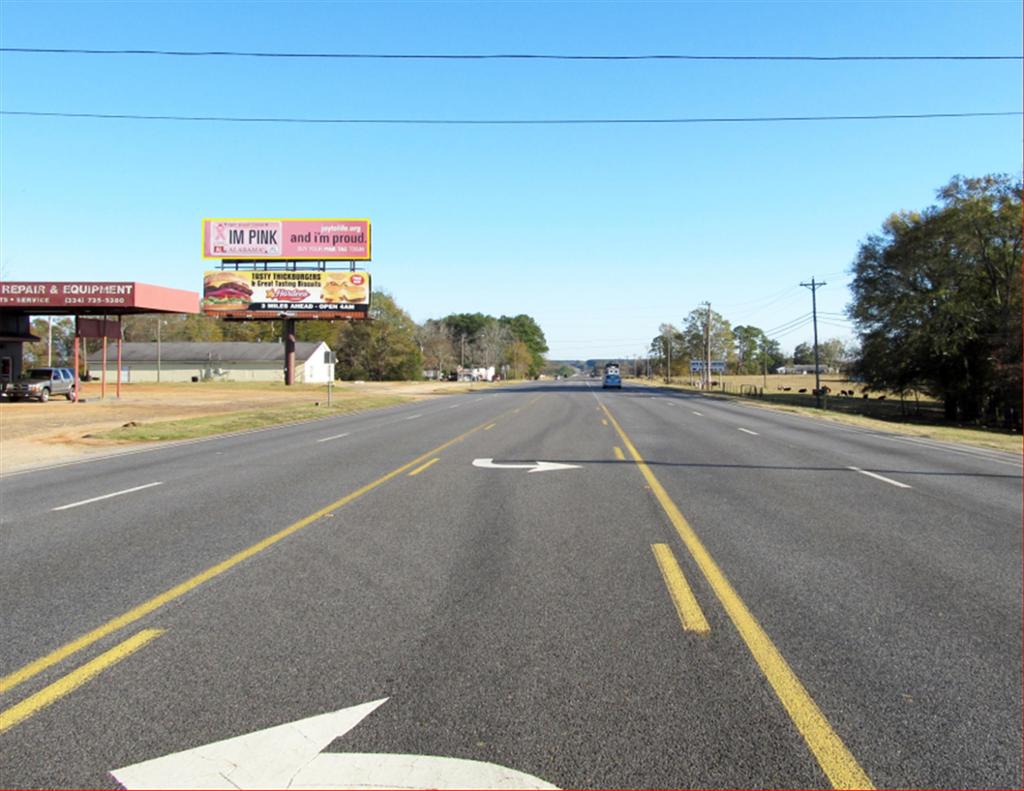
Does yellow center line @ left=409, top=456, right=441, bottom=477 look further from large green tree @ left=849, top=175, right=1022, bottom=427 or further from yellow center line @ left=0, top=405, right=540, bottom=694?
large green tree @ left=849, top=175, right=1022, bottom=427

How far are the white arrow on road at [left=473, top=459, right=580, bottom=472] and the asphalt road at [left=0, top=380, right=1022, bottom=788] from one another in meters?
2.73

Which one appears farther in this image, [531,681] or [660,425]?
[660,425]

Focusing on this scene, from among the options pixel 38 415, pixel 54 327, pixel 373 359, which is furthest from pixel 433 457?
pixel 54 327

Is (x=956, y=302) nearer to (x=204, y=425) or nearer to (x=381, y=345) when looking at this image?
(x=204, y=425)

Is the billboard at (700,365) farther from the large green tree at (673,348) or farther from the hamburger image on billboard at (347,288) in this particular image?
the hamburger image on billboard at (347,288)

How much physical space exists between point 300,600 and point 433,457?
9.82 metres

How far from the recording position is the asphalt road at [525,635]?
3.29m

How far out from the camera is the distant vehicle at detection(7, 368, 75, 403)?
126ft

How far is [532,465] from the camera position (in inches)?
547

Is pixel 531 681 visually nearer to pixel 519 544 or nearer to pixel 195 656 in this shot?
pixel 195 656

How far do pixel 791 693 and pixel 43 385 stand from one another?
44.0 m

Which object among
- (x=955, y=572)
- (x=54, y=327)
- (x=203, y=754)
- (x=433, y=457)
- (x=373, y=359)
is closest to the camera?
(x=203, y=754)

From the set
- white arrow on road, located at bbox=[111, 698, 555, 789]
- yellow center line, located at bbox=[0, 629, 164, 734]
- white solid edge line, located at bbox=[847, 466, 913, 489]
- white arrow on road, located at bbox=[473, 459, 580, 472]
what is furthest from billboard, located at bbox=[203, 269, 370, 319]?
white arrow on road, located at bbox=[111, 698, 555, 789]

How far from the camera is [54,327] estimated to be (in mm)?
116562
